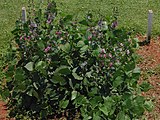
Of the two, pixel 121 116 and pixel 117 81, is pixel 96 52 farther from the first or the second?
pixel 121 116

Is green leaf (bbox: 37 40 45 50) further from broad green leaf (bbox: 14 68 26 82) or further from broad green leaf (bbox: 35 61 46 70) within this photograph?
broad green leaf (bbox: 14 68 26 82)

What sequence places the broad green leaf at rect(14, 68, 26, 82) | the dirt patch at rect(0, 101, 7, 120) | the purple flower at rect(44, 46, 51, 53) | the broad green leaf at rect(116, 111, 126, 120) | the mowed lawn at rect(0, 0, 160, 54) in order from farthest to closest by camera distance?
1. the mowed lawn at rect(0, 0, 160, 54)
2. the dirt patch at rect(0, 101, 7, 120)
3. the purple flower at rect(44, 46, 51, 53)
4. the broad green leaf at rect(14, 68, 26, 82)
5. the broad green leaf at rect(116, 111, 126, 120)

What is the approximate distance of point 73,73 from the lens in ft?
17.3

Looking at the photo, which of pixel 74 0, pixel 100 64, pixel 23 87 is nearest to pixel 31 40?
pixel 23 87

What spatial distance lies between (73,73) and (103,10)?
182 inches

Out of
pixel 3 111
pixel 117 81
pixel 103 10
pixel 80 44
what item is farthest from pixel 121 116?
pixel 103 10

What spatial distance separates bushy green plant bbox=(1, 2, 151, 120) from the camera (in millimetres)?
5055

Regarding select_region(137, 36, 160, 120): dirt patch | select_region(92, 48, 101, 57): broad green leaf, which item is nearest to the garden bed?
select_region(137, 36, 160, 120): dirt patch

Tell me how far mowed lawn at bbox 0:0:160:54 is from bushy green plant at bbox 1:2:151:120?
2.65 meters

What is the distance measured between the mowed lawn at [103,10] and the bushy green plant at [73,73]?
104 inches

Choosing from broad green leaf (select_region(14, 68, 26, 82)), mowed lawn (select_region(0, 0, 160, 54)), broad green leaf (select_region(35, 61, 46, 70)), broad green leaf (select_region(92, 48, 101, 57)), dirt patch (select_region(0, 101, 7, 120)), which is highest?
broad green leaf (select_region(92, 48, 101, 57))

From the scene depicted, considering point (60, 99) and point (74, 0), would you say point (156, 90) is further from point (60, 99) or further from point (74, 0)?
point (74, 0)

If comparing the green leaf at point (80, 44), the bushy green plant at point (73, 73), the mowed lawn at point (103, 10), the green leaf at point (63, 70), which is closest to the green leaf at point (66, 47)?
the bushy green plant at point (73, 73)

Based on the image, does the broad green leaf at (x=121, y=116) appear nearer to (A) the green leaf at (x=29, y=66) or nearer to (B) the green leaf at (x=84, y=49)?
(B) the green leaf at (x=84, y=49)
